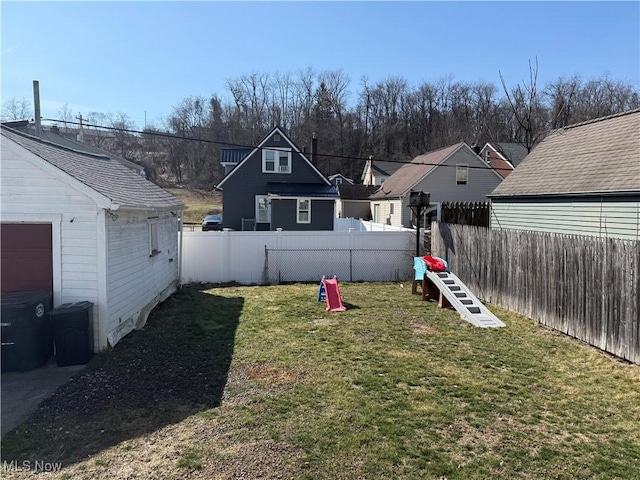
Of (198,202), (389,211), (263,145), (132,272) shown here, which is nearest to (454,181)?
(389,211)

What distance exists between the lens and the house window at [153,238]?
9820 millimetres

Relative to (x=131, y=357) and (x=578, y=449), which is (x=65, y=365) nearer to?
(x=131, y=357)

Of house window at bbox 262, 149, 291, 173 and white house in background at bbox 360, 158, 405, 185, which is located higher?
white house in background at bbox 360, 158, 405, 185

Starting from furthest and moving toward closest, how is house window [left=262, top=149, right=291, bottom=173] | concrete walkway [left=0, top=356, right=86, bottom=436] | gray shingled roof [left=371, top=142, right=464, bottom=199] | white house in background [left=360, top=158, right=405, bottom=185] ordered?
white house in background [left=360, top=158, right=405, bottom=185]
gray shingled roof [left=371, top=142, right=464, bottom=199]
house window [left=262, top=149, right=291, bottom=173]
concrete walkway [left=0, top=356, right=86, bottom=436]

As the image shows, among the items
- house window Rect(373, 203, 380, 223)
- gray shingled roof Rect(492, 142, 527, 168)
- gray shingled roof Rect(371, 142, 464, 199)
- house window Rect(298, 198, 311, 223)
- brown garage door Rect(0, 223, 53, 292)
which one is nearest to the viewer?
brown garage door Rect(0, 223, 53, 292)

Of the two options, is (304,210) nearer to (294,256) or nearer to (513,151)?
(294,256)

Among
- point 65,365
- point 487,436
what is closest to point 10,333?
point 65,365

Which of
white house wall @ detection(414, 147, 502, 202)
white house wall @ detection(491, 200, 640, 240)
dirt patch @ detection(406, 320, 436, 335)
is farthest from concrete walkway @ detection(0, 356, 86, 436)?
white house wall @ detection(414, 147, 502, 202)

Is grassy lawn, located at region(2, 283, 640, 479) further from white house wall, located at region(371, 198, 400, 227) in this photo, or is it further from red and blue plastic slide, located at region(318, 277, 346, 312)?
white house wall, located at region(371, 198, 400, 227)

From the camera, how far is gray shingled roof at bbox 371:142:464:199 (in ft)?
92.3

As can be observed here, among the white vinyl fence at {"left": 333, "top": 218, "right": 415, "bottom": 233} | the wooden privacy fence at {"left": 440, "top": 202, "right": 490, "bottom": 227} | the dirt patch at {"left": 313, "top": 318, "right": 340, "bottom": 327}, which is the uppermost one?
the wooden privacy fence at {"left": 440, "top": 202, "right": 490, "bottom": 227}

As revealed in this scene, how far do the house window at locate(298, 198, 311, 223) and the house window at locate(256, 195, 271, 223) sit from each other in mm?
2057

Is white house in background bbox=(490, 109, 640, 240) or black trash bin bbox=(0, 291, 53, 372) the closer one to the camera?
black trash bin bbox=(0, 291, 53, 372)

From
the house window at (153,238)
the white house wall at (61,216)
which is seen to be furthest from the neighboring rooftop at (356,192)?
the white house wall at (61,216)
